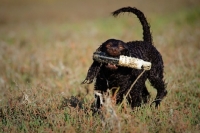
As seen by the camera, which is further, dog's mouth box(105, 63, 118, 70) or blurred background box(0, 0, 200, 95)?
blurred background box(0, 0, 200, 95)

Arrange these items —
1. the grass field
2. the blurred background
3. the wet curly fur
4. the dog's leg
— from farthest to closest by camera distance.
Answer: the blurred background
the dog's leg
the wet curly fur
the grass field

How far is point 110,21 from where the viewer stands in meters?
17.8

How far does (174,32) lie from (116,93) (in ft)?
27.3

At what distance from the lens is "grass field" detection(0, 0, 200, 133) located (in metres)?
4.86

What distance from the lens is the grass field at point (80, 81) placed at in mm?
4855

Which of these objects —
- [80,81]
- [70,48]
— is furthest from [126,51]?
[70,48]

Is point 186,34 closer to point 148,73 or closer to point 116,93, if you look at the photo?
point 148,73

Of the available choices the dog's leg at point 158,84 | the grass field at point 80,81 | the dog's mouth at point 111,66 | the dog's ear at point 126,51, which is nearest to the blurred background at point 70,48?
the grass field at point 80,81

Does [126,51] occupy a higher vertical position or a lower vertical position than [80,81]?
higher

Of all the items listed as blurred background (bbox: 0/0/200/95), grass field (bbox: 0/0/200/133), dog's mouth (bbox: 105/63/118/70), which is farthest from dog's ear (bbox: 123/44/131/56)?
blurred background (bbox: 0/0/200/95)

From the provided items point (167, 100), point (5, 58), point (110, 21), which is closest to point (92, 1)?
point (110, 21)

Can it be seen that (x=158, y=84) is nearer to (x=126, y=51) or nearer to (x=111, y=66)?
(x=126, y=51)

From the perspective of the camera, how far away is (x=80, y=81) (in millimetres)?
7910

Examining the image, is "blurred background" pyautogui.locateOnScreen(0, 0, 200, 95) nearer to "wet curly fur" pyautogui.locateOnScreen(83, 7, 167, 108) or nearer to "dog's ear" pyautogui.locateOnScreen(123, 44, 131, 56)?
"wet curly fur" pyautogui.locateOnScreen(83, 7, 167, 108)
